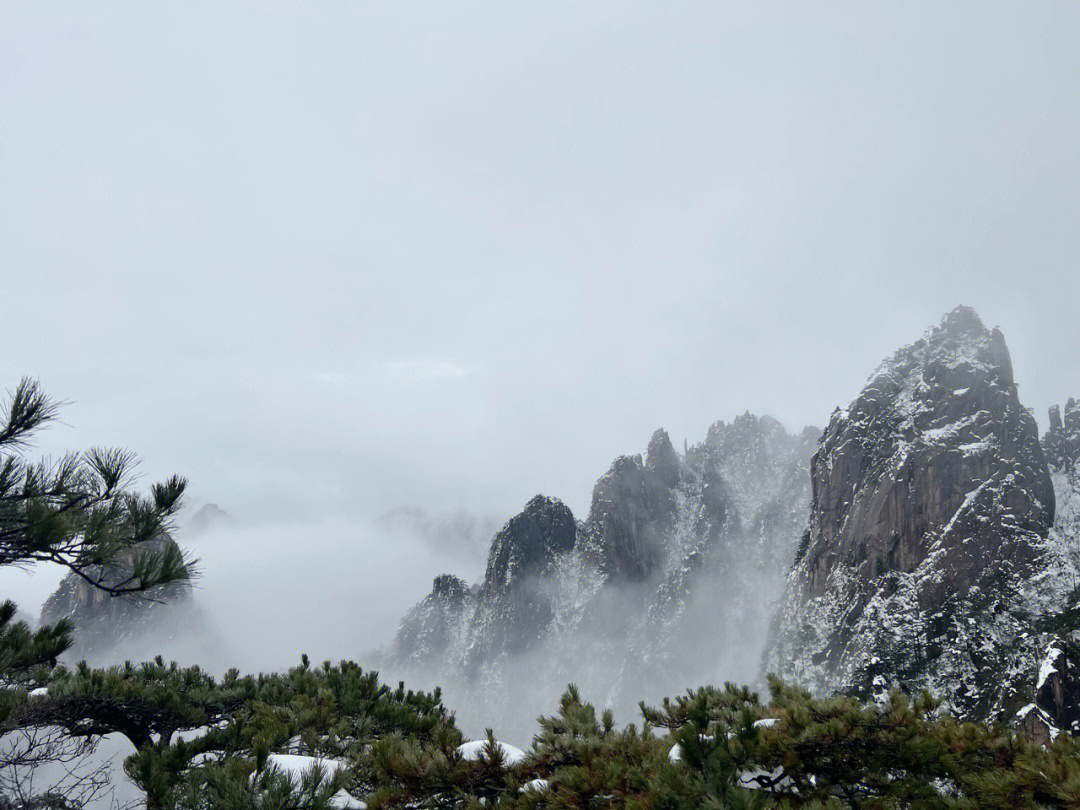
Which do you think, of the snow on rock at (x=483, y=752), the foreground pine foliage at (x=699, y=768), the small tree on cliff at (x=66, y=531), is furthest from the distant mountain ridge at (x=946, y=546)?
the small tree on cliff at (x=66, y=531)

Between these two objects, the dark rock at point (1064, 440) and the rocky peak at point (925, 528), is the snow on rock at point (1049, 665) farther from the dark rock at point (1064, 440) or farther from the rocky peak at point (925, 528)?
the dark rock at point (1064, 440)

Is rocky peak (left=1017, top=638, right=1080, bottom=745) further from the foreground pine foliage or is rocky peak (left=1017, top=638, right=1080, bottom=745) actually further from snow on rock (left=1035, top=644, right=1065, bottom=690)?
the foreground pine foliage

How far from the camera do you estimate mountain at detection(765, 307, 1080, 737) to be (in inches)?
4299

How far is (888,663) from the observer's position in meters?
119

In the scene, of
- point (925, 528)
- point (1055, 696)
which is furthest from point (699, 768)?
point (925, 528)

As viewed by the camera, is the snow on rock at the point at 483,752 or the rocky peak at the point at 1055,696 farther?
the rocky peak at the point at 1055,696

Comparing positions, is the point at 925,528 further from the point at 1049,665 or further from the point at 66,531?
the point at 66,531

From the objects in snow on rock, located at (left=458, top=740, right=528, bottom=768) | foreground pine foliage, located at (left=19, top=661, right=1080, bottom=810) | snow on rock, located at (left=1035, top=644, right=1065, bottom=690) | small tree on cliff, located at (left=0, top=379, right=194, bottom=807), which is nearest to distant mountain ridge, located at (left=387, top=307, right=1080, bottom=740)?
snow on rock, located at (left=1035, top=644, right=1065, bottom=690)

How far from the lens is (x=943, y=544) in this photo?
424 feet

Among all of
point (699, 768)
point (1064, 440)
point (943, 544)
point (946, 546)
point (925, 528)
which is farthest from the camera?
point (1064, 440)

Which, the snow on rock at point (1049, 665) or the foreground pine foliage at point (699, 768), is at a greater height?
the snow on rock at point (1049, 665)

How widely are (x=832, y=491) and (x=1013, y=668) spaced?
64.4 meters

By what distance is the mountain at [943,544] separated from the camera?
10919 centimetres

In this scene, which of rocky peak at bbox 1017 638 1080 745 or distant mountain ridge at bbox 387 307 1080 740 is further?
distant mountain ridge at bbox 387 307 1080 740
